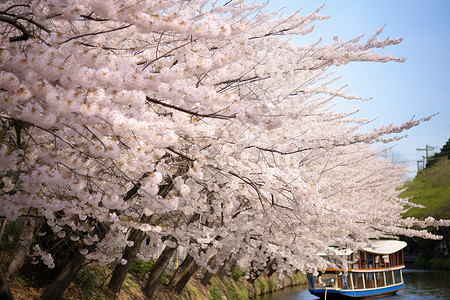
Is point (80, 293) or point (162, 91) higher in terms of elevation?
point (162, 91)

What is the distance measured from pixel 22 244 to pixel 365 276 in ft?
66.0

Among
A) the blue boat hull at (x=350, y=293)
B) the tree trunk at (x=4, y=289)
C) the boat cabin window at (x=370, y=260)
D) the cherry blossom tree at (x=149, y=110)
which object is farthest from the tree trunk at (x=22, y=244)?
the boat cabin window at (x=370, y=260)

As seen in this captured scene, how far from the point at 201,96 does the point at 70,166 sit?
1399 mm

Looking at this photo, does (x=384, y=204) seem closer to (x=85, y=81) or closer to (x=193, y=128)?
(x=193, y=128)

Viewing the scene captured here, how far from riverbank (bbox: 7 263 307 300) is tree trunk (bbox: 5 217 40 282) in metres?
0.43

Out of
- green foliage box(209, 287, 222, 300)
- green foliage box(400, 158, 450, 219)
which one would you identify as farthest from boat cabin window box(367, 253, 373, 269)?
green foliage box(400, 158, 450, 219)

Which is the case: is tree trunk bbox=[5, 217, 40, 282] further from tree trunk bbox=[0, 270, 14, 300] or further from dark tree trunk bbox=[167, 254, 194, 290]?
dark tree trunk bbox=[167, 254, 194, 290]

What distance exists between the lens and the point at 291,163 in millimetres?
6180

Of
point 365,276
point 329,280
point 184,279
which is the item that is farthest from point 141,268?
point 365,276

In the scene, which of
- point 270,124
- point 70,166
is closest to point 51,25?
point 70,166

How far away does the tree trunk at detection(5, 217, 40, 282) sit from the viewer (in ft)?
22.7

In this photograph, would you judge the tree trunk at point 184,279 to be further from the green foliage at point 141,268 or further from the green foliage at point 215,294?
the green foliage at point 215,294

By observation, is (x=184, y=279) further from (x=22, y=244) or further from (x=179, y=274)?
(x=22, y=244)

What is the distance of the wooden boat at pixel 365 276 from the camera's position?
21.9 meters
